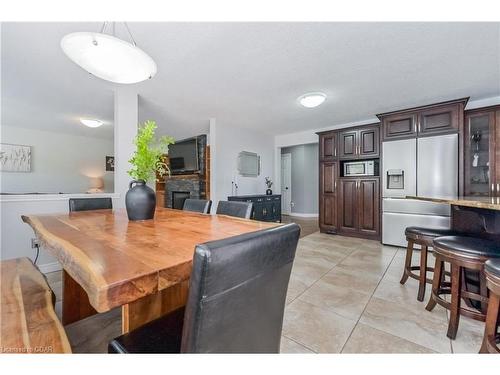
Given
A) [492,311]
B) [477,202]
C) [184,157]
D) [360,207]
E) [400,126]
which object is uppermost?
[400,126]

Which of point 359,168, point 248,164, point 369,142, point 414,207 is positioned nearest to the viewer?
point 414,207

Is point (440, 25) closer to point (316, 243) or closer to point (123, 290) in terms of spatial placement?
point (123, 290)

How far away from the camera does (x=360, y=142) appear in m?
3.96

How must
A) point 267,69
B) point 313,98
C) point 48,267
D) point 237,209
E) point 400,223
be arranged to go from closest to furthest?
point 237,209, point 267,69, point 48,267, point 313,98, point 400,223

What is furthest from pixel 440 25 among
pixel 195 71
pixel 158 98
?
pixel 158 98

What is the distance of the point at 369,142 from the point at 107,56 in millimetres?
4007

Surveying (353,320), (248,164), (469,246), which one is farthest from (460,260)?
(248,164)

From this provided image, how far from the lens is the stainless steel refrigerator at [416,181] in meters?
3.06

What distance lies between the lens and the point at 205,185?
16.6ft

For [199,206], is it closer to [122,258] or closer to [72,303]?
[72,303]

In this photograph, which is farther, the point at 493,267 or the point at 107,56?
the point at 107,56

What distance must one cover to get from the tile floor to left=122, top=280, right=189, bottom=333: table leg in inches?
26.1

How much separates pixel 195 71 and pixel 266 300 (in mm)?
2509
